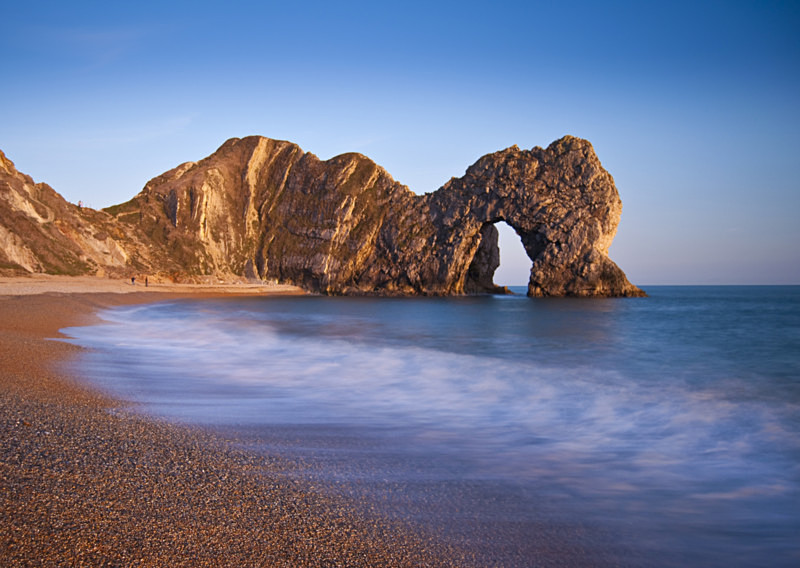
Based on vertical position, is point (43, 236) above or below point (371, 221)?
below

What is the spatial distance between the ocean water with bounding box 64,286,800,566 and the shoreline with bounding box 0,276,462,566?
0.46m

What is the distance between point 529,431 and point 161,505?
5.14 meters

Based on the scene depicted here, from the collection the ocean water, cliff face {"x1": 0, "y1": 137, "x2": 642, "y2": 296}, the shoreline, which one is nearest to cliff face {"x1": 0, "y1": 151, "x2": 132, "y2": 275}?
cliff face {"x1": 0, "y1": 137, "x2": 642, "y2": 296}

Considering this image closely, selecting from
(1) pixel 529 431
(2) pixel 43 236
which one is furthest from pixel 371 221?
(1) pixel 529 431

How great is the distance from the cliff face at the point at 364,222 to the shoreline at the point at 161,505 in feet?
180

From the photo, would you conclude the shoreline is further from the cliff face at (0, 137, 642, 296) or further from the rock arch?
the rock arch

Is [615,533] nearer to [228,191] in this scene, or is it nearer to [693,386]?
[693,386]

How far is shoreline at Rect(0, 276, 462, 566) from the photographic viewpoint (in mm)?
2893

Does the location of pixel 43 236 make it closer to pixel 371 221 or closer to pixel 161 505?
→ pixel 371 221

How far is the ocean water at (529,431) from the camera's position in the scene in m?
3.91

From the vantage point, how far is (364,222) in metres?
82.4

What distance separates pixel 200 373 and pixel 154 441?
5.93m

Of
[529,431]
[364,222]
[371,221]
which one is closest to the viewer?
[529,431]

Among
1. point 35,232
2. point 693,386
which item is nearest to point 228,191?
point 35,232
